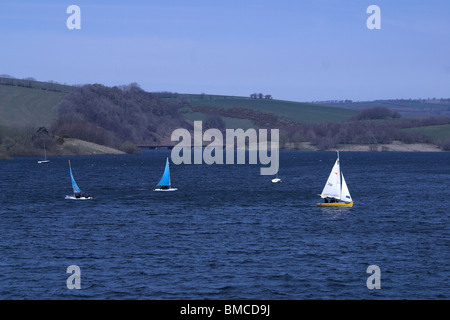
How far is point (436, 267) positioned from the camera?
47.9m

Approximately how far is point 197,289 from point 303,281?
24.0 ft

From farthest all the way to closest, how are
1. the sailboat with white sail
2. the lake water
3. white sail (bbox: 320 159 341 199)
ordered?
1. the sailboat with white sail
2. white sail (bbox: 320 159 341 199)
3. the lake water

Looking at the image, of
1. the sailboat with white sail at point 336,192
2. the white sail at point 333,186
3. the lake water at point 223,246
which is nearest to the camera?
the lake water at point 223,246

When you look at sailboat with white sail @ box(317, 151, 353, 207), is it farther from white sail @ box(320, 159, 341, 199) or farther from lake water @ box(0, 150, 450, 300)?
lake water @ box(0, 150, 450, 300)

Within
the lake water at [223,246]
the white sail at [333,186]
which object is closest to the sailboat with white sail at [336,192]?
the white sail at [333,186]

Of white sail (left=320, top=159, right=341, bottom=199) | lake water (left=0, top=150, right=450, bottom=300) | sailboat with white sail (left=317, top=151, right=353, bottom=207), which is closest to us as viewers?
lake water (left=0, top=150, right=450, bottom=300)

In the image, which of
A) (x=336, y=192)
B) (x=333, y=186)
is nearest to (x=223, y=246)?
(x=333, y=186)

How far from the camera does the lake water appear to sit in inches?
1662

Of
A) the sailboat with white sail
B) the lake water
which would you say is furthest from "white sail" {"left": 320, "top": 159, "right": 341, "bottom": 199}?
the lake water

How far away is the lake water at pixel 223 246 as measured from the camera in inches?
1662

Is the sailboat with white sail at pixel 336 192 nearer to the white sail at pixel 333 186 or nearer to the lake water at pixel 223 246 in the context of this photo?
the white sail at pixel 333 186

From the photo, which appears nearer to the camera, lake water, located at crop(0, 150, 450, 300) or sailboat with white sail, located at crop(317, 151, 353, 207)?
lake water, located at crop(0, 150, 450, 300)
